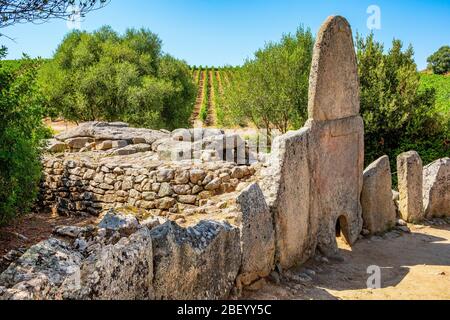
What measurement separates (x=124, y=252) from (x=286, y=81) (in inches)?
735

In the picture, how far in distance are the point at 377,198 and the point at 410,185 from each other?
129 centimetres

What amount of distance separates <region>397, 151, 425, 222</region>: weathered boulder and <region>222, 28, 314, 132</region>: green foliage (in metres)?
10.1

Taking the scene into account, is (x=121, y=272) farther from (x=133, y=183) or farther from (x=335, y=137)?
(x=133, y=183)

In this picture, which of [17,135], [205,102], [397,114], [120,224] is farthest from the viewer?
[205,102]

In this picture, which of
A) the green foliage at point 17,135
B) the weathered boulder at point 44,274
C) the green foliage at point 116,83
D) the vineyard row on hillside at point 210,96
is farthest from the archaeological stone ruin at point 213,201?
the vineyard row on hillside at point 210,96

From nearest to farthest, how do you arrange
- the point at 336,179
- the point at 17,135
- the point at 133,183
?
the point at 17,135
the point at 336,179
the point at 133,183

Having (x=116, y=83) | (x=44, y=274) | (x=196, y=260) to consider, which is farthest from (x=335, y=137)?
(x=116, y=83)

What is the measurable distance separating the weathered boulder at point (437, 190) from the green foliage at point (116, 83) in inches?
583

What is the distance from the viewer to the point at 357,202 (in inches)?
330

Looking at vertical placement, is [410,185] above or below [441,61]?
below

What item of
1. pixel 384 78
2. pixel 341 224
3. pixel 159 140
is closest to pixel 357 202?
pixel 341 224

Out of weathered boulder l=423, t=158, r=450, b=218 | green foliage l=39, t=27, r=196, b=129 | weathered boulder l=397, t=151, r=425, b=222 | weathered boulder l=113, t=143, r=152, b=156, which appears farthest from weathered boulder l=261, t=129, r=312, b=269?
green foliage l=39, t=27, r=196, b=129

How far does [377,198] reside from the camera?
8805 millimetres
